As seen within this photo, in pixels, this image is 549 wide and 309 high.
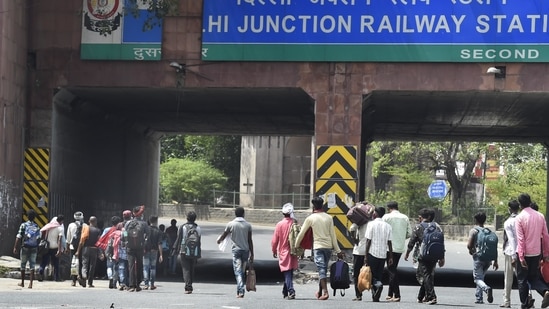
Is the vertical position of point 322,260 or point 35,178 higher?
point 35,178

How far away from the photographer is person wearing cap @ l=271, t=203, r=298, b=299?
703 inches

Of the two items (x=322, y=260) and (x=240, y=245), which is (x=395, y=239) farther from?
(x=240, y=245)

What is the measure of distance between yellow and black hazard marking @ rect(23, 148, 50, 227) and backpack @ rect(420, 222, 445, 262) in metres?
11.6

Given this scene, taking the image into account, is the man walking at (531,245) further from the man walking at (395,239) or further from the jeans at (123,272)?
the jeans at (123,272)

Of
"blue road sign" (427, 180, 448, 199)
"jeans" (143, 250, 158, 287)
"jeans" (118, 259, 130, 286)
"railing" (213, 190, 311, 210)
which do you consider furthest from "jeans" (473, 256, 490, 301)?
"railing" (213, 190, 311, 210)

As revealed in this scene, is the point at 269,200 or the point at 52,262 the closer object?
the point at 52,262

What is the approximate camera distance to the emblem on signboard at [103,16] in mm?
25219

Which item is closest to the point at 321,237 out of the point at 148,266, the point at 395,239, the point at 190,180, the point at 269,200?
the point at 395,239

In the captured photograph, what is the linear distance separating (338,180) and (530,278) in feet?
31.6

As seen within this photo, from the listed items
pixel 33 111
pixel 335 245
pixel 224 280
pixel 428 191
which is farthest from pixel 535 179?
pixel 335 245

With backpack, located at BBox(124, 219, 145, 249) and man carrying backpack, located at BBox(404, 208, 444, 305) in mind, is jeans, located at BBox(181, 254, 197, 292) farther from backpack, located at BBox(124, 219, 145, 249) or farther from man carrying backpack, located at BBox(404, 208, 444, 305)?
man carrying backpack, located at BBox(404, 208, 444, 305)

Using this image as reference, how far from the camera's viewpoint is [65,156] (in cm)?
2720

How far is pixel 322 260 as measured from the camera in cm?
1761

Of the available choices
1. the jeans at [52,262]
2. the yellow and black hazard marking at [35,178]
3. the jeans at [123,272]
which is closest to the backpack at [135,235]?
the jeans at [123,272]
